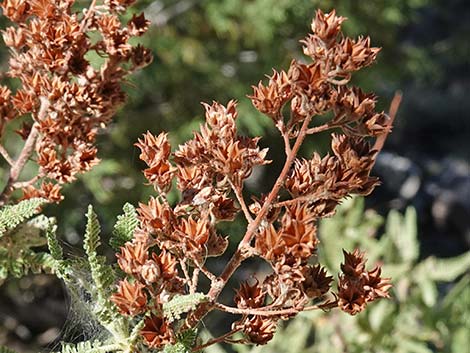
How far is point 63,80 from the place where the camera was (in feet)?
2.83

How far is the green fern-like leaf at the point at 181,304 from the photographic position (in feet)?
2.23

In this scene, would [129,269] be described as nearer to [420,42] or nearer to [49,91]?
[49,91]

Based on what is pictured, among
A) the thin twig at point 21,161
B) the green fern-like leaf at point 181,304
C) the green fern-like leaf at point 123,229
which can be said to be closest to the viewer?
the green fern-like leaf at point 181,304

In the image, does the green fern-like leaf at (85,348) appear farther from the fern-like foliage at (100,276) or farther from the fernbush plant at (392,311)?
the fernbush plant at (392,311)

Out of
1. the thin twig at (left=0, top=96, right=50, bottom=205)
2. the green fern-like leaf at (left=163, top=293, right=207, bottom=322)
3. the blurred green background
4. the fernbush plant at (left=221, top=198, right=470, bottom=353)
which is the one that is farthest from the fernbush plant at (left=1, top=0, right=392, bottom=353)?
the blurred green background

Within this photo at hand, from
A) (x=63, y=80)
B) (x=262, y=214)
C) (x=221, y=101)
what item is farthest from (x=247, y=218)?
(x=221, y=101)

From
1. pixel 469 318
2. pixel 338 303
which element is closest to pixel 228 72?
pixel 469 318

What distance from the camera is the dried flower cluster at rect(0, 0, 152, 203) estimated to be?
0.84 meters

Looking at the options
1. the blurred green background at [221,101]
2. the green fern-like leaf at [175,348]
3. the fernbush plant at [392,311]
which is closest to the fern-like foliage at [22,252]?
the green fern-like leaf at [175,348]

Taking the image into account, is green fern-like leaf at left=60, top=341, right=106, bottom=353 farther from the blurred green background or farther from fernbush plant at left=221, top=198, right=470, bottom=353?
the blurred green background

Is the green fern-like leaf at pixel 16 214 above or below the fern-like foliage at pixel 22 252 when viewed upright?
above

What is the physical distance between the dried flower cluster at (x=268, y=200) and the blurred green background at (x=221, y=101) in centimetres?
178

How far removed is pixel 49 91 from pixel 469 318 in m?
→ 1.42

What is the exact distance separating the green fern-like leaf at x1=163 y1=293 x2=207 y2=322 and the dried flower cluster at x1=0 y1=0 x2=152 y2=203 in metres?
0.23
